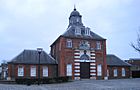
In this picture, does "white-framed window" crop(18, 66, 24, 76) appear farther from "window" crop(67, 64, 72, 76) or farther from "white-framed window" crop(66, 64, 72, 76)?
"window" crop(67, 64, 72, 76)

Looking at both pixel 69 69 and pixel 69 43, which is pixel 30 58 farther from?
pixel 69 43

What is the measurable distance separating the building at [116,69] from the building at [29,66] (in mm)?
13453

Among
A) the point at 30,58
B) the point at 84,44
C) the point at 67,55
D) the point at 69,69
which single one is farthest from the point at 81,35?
the point at 30,58

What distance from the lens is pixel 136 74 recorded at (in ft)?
181

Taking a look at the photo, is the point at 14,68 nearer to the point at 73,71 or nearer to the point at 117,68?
the point at 73,71

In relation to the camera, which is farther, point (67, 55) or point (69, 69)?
point (67, 55)

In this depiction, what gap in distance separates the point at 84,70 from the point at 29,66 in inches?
415

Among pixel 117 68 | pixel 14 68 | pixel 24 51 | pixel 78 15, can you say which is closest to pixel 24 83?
pixel 14 68

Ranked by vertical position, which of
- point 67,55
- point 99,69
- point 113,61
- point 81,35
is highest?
point 81,35

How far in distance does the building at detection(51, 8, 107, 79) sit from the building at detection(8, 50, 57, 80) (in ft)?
7.31

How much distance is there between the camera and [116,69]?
50.1m

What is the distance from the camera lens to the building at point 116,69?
49.5 m

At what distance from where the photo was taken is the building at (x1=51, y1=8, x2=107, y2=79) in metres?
41.0

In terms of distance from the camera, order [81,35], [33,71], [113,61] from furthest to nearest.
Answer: [113,61]
[81,35]
[33,71]
